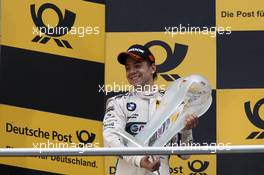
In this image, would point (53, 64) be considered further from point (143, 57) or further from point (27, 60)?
point (143, 57)

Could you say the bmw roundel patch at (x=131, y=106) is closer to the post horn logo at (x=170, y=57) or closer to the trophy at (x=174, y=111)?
the trophy at (x=174, y=111)

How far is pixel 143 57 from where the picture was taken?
3.38 m

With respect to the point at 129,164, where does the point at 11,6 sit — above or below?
above

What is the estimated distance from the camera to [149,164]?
10.1ft

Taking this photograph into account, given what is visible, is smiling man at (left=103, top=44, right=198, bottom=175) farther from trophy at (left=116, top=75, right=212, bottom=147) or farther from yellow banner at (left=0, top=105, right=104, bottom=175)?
yellow banner at (left=0, top=105, right=104, bottom=175)

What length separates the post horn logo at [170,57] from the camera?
3.90m

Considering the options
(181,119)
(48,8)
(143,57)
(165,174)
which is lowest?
(165,174)

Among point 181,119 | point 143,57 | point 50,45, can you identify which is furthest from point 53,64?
point 181,119

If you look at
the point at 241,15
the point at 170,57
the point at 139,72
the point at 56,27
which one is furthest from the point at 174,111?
the point at 56,27

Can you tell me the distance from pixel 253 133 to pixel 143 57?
0.77 meters

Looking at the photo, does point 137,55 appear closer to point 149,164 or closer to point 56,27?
point 149,164

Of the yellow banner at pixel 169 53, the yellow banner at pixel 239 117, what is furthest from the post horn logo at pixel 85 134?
the yellow banner at pixel 239 117

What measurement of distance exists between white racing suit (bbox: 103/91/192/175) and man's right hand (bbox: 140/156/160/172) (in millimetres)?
69

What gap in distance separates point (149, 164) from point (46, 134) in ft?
3.13
